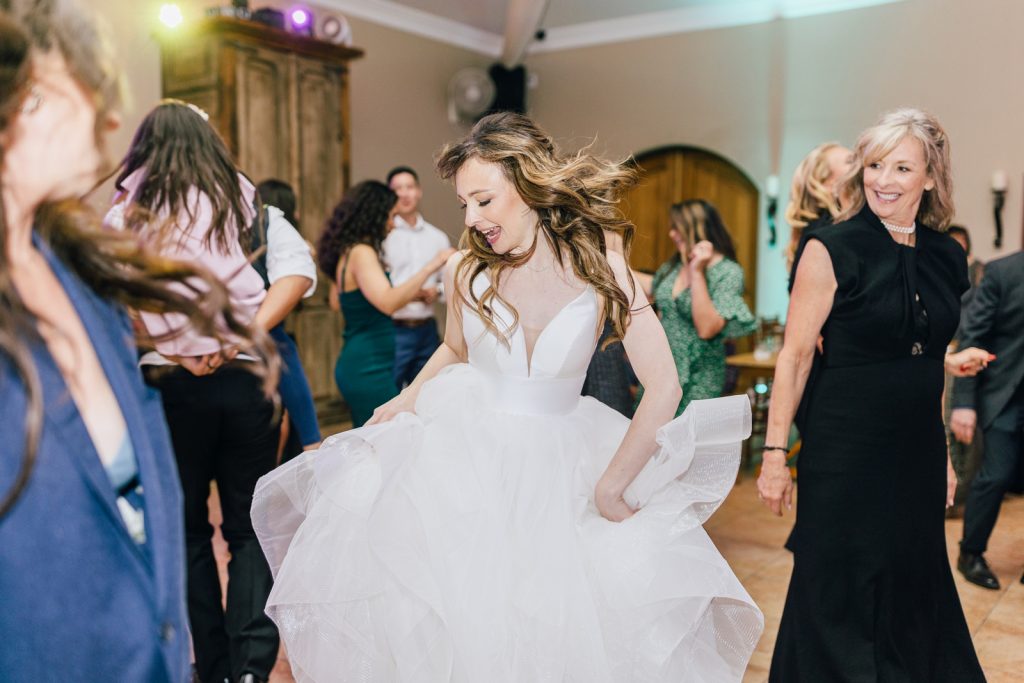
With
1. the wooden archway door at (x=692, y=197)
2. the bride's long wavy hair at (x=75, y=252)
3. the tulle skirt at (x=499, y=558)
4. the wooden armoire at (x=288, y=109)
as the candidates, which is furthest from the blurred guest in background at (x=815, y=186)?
the wooden archway door at (x=692, y=197)

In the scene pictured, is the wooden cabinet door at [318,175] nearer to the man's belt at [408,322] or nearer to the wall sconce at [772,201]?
the man's belt at [408,322]

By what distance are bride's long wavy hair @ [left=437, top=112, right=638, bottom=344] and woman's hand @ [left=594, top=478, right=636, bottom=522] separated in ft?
1.01

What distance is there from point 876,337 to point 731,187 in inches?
245

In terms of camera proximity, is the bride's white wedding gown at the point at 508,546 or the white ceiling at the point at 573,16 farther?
the white ceiling at the point at 573,16

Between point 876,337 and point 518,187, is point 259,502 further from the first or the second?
point 876,337

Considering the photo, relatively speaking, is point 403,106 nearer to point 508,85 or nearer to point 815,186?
point 508,85

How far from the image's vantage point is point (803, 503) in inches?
87.8

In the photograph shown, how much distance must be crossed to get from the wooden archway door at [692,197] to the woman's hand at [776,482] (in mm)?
5641

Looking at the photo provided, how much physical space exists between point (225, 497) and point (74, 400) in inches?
62.5

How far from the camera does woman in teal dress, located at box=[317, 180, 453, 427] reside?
3.45 m

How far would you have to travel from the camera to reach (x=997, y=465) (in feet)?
11.6

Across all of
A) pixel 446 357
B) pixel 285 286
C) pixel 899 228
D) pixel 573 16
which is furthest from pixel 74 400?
pixel 573 16

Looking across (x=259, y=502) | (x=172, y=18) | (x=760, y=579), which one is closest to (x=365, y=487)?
(x=259, y=502)

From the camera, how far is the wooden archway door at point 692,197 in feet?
26.3
